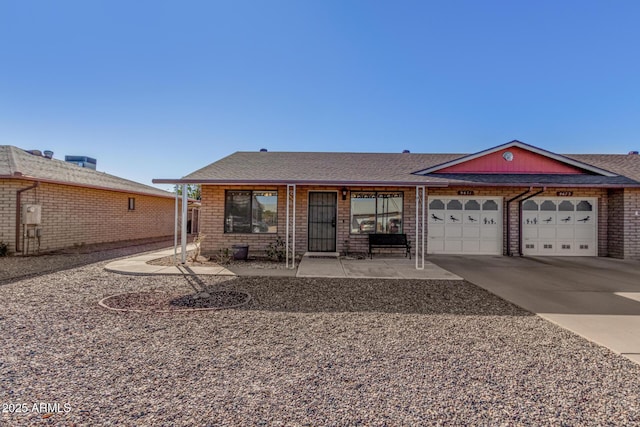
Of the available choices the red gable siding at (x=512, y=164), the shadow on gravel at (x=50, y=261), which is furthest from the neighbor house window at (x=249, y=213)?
the red gable siding at (x=512, y=164)

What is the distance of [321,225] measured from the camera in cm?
1067

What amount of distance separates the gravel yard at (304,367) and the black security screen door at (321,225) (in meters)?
5.60

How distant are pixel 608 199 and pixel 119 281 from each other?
15.5 meters

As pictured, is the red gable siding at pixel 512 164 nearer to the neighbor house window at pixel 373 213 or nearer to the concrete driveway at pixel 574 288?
the neighbor house window at pixel 373 213

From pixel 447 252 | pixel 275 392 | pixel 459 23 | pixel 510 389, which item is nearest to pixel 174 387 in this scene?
pixel 275 392

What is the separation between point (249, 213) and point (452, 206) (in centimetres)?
740

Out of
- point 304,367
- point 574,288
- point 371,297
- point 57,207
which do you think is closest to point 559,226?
point 574,288

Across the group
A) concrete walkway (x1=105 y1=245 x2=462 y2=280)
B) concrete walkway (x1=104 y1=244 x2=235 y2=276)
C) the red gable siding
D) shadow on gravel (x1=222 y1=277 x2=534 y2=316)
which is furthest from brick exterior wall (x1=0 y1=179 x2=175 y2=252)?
the red gable siding

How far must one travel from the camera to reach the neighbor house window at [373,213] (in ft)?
35.0

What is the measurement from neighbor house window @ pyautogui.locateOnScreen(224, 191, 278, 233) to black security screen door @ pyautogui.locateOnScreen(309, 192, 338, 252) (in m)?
1.29

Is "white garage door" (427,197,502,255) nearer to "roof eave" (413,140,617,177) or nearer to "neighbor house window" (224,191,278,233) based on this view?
"roof eave" (413,140,617,177)

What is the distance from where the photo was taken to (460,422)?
2.13 metres

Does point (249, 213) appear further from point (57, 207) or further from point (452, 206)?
point (452, 206)

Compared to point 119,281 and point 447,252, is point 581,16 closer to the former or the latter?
point 447,252
